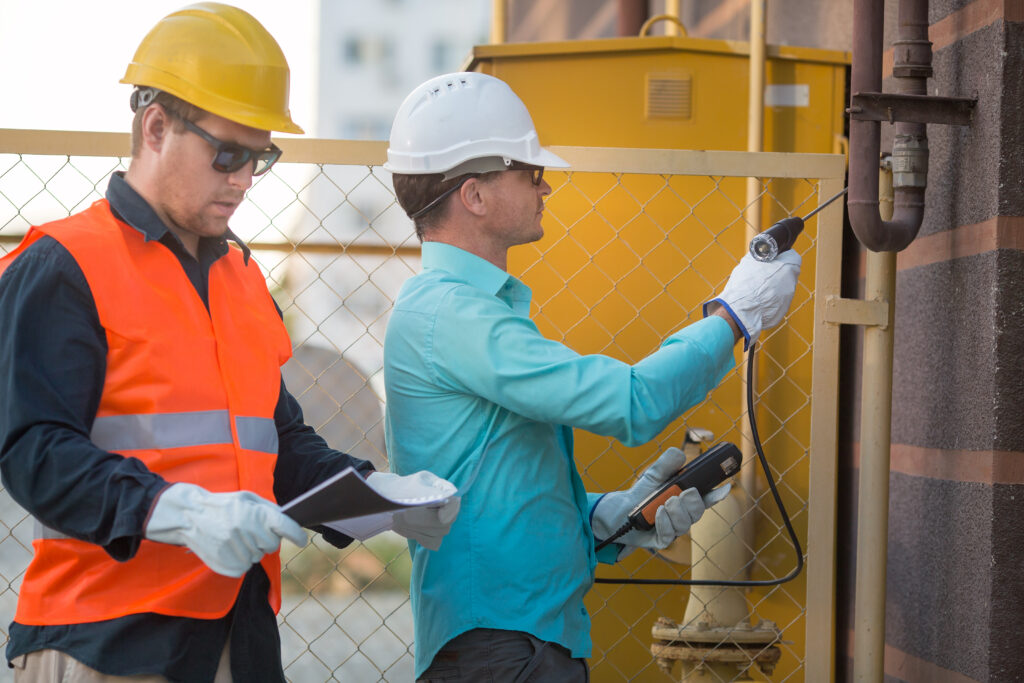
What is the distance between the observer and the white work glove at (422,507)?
65.0 inches

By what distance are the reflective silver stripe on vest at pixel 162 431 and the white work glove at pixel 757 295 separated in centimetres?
89

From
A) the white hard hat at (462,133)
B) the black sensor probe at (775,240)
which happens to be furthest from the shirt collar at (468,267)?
the black sensor probe at (775,240)

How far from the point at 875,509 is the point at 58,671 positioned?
69.0 inches

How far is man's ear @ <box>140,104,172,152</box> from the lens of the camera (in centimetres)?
155

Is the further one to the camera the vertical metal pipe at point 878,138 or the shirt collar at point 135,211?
the vertical metal pipe at point 878,138

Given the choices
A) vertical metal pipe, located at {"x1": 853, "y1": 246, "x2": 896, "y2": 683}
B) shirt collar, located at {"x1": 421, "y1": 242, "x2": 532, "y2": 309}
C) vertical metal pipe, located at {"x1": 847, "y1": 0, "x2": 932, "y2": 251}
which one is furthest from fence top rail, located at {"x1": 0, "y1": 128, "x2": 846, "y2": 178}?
shirt collar, located at {"x1": 421, "y1": 242, "x2": 532, "y2": 309}

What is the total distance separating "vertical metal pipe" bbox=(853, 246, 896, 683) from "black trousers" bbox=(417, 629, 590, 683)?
3.13ft

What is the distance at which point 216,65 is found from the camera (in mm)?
1555

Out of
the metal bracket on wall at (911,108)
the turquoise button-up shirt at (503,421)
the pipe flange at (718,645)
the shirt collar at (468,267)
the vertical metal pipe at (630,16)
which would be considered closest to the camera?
the turquoise button-up shirt at (503,421)

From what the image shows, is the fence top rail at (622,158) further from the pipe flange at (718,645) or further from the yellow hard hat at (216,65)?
the pipe flange at (718,645)

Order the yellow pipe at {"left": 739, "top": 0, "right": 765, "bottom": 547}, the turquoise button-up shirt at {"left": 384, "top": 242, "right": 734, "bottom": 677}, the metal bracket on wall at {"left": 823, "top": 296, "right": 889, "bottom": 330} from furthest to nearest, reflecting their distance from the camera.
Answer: the yellow pipe at {"left": 739, "top": 0, "right": 765, "bottom": 547} < the metal bracket on wall at {"left": 823, "top": 296, "right": 889, "bottom": 330} < the turquoise button-up shirt at {"left": 384, "top": 242, "right": 734, "bottom": 677}

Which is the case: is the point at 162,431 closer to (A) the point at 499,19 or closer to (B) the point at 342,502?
(B) the point at 342,502

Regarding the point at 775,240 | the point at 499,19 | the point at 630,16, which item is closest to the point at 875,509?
the point at 775,240

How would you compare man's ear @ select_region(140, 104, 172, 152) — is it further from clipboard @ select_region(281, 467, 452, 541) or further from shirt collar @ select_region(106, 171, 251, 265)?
clipboard @ select_region(281, 467, 452, 541)
